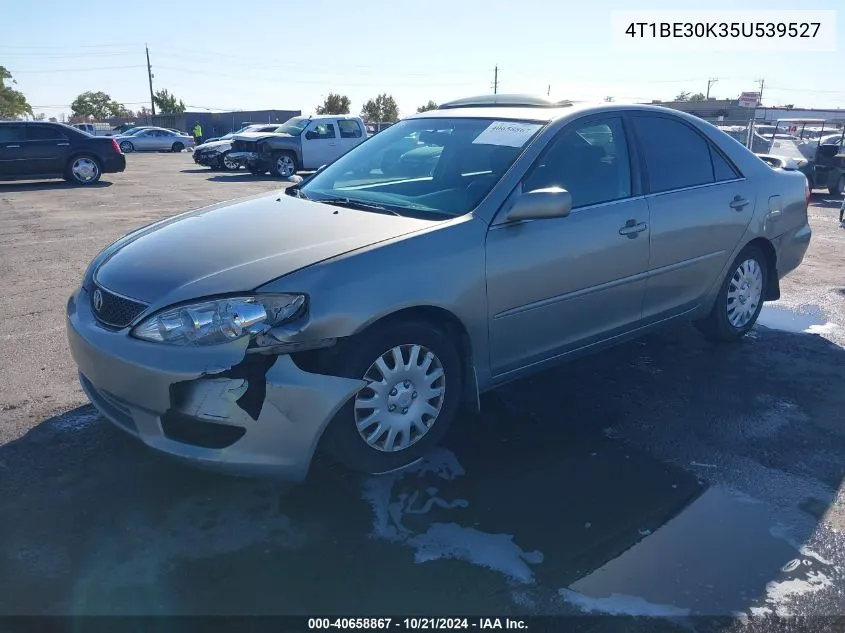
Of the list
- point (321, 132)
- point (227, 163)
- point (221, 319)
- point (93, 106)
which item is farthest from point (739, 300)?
point (93, 106)

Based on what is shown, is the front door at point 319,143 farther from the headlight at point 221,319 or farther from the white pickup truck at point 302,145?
the headlight at point 221,319

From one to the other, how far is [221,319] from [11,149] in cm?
1545

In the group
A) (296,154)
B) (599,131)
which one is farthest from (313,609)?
(296,154)

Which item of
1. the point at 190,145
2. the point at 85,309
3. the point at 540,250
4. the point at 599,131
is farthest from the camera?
the point at 190,145

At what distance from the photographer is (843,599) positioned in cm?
254

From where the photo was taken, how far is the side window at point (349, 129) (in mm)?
20266

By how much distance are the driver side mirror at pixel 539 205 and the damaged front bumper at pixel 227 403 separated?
1.17m

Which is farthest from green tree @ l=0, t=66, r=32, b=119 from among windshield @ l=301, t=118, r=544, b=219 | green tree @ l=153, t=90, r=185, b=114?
windshield @ l=301, t=118, r=544, b=219

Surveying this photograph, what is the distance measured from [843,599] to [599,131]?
8.78ft

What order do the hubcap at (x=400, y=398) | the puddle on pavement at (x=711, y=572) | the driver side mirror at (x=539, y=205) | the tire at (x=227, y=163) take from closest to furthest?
the puddle on pavement at (x=711, y=572), the hubcap at (x=400, y=398), the driver side mirror at (x=539, y=205), the tire at (x=227, y=163)

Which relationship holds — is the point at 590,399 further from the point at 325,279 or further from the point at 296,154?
the point at 296,154

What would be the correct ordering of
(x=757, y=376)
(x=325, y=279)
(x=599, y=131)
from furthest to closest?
(x=757, y=376), (x=599, y=131), (x=325, y=279)

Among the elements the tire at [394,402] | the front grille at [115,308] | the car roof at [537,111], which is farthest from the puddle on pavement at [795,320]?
the front grille at [115,308]

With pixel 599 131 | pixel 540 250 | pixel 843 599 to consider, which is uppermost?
pixel 599 131
